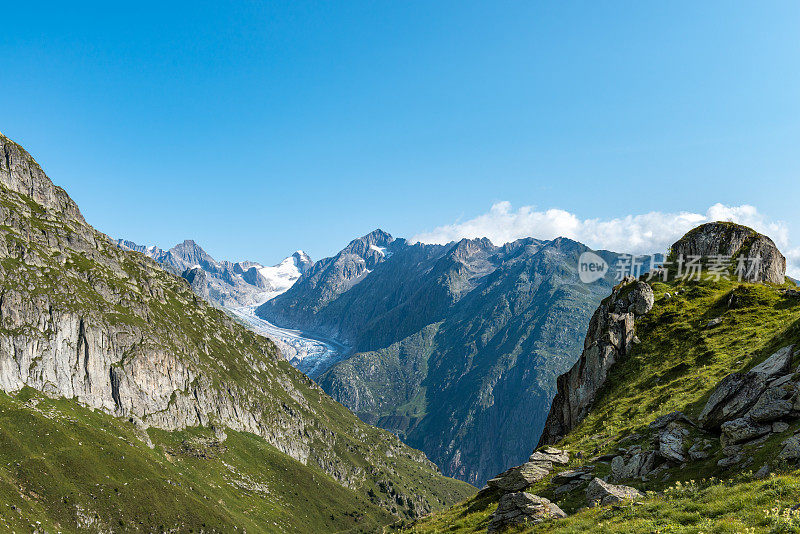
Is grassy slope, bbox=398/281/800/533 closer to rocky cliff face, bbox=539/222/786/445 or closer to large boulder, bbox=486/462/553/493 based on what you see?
large boulder, bbox=486/462/553/493

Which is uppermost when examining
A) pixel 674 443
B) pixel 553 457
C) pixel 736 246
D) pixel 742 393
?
pixel 736 246

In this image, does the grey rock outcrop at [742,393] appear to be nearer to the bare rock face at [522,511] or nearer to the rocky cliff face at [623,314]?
the bare rock face at [522,511]

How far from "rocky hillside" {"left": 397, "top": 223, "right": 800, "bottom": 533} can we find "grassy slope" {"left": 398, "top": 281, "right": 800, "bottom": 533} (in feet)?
0.42

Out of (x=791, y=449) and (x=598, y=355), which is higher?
→ (x=598, y=355)

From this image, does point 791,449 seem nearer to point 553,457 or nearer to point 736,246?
point 553,457

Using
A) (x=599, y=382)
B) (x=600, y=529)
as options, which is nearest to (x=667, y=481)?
(x=600, y=529)

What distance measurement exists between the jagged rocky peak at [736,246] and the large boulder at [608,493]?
251 feet

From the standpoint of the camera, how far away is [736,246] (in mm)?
88438

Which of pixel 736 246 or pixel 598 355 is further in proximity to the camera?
pixel 736 246

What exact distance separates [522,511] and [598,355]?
43998 mm

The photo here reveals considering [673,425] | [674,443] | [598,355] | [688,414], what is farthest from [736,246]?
[674,443]

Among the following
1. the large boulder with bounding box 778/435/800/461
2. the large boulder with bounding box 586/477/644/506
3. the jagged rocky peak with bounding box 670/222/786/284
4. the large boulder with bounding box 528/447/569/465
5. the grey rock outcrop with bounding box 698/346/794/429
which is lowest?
the large boulder with bounding box 528/447/569/465

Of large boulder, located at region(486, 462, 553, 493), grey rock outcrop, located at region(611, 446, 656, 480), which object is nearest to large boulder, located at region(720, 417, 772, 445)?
grey rock outcrop, located at region(611, 446, 656, 480)

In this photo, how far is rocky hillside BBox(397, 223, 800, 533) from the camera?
2331 cm
